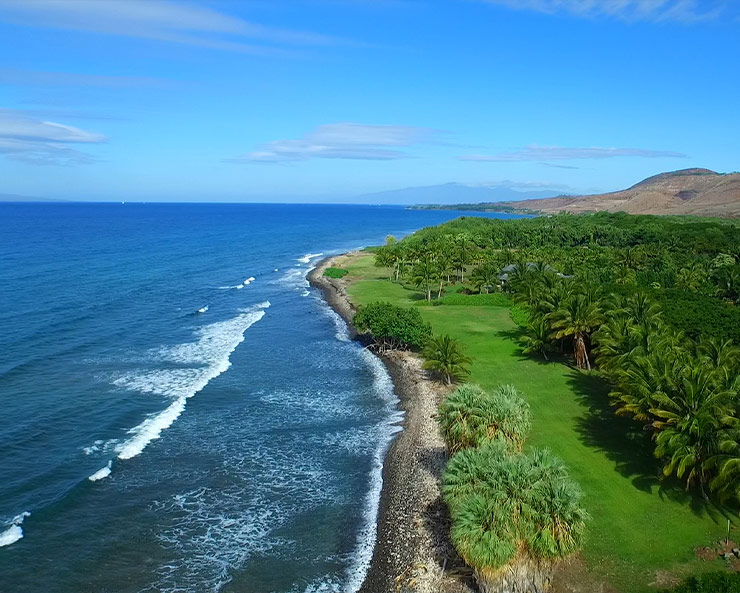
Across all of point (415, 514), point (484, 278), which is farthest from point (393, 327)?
point (484, 278)

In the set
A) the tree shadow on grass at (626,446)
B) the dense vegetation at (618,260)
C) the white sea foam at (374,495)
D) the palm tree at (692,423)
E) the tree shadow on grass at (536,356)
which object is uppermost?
the dense vegetation at (618,260)

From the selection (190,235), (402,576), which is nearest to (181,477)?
(402,576)

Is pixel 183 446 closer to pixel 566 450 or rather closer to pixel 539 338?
pixel 566 450

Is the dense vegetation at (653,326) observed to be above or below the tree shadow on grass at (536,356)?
above

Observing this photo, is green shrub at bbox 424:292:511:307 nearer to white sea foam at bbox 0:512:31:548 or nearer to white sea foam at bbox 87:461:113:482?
white sea foam at bbox 87:461:113:482

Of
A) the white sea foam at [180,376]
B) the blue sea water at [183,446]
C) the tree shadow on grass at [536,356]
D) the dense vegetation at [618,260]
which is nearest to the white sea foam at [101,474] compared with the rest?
the blue sea water at [183,446]

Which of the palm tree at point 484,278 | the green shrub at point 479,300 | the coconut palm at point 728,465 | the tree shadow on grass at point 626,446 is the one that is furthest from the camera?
the palm tree at point 484,278

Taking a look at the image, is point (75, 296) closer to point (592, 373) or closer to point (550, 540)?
point (592, 373)

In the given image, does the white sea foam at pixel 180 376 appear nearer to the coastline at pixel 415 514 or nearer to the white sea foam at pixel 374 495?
the white sea foam at pixel 374 495
